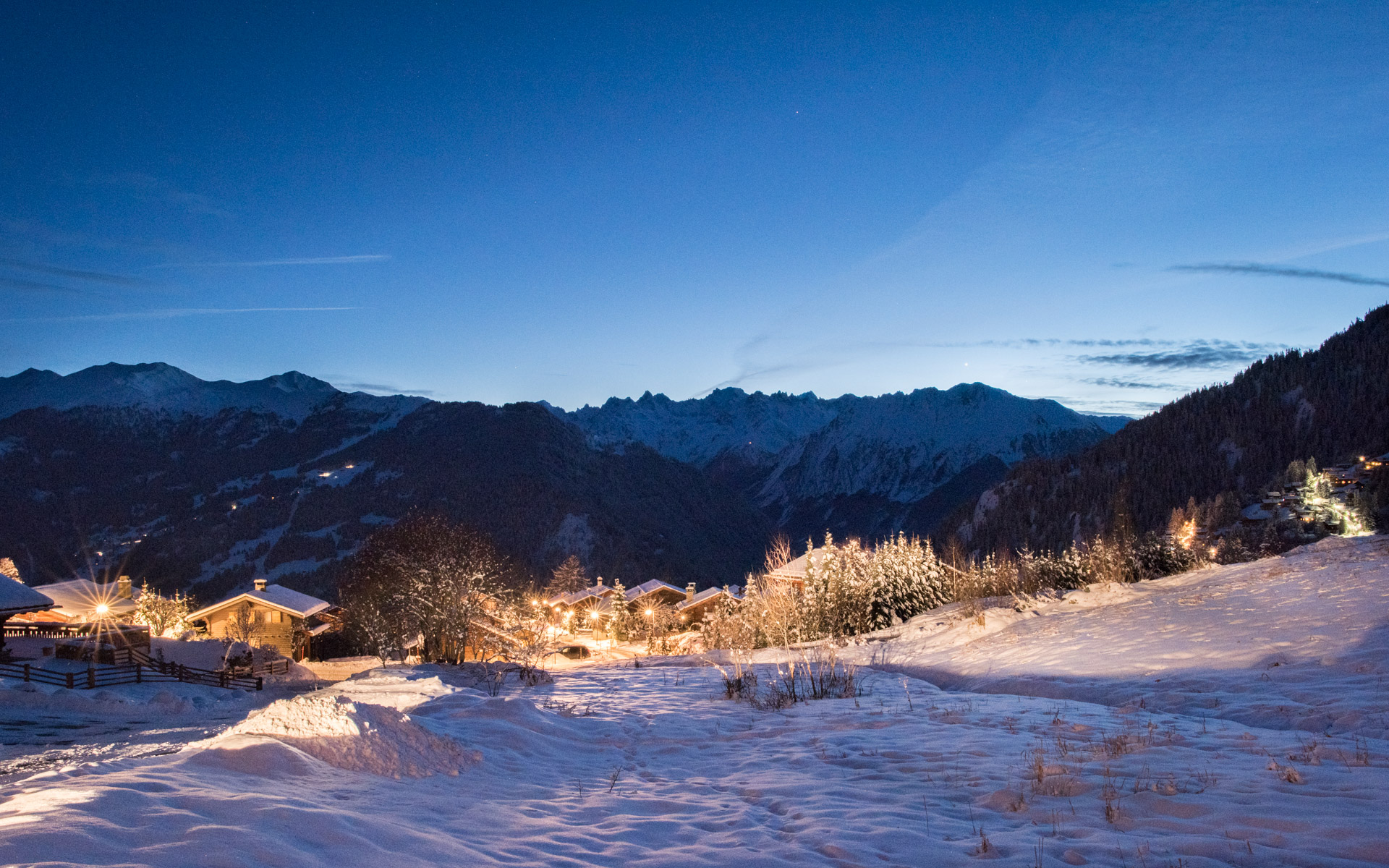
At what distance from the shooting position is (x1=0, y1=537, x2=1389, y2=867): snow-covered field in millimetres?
3295

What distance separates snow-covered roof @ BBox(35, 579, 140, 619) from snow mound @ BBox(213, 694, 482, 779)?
37738 mm

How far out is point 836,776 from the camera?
529 centimetres

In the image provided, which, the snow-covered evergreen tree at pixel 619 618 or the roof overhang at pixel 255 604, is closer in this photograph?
the snow-covered evergreen tree at pixel 619 618

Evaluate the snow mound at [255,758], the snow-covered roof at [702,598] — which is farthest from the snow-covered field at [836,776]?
the snow-covered roof at [702,598]

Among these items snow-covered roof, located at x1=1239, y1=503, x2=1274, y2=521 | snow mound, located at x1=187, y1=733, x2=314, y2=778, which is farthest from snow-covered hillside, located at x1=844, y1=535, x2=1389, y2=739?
snow-covered roof, located at x1=1239, y1=503, x2=1274, y2=521

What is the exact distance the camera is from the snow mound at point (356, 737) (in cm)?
508

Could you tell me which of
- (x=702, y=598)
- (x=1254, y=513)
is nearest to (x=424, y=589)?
(x=702, y=598)

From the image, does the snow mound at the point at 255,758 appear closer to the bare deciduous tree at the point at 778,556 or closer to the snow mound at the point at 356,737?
the snow mound at the point at 356,737

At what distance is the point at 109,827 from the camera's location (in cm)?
300

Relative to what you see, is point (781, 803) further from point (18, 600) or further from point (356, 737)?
point (18, 600)

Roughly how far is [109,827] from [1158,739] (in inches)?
244

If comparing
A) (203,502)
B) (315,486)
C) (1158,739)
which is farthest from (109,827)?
(203,502)

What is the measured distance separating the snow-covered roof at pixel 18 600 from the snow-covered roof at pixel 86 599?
11529 millimetres

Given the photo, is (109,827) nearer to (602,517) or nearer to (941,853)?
(941,853)
